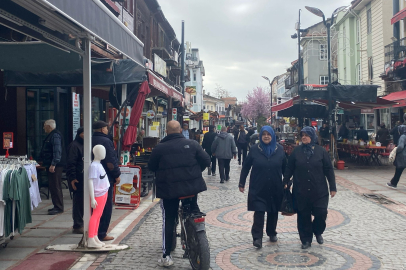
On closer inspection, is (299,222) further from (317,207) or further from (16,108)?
(16,108)

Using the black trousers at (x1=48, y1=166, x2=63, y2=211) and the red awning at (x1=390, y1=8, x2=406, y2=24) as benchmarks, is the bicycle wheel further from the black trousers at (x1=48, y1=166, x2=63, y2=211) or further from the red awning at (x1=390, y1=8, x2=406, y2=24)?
the red awning at (x1=390, y1=8, x2=406, y2=24)

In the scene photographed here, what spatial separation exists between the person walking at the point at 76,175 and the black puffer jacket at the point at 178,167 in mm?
1867

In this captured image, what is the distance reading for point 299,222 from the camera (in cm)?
630

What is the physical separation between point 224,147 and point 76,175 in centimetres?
735

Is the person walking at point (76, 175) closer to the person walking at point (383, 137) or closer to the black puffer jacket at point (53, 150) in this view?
the black puffer jacket at point (53, 150)

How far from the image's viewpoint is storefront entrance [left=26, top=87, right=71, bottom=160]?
12.2 meters

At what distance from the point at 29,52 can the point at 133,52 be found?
232cm

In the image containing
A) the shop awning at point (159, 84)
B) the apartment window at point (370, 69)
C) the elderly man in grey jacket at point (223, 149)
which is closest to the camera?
the shop awning at point (159, 84)

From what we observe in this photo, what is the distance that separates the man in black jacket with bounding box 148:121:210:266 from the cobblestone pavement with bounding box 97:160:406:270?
56 cm

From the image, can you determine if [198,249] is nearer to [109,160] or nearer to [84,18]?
[109,160]

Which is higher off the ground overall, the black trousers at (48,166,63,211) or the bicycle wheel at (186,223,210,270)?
the black trousers at (48,166,63,211)

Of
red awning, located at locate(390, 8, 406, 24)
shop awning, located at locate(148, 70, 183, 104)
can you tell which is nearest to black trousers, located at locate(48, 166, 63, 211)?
shop awning, located at locate(148, 70, 183, 104)

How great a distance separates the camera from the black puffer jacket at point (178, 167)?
514 cm

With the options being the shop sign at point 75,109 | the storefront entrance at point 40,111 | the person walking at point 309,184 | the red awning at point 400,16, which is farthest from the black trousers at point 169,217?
the red awning at point 400,16
